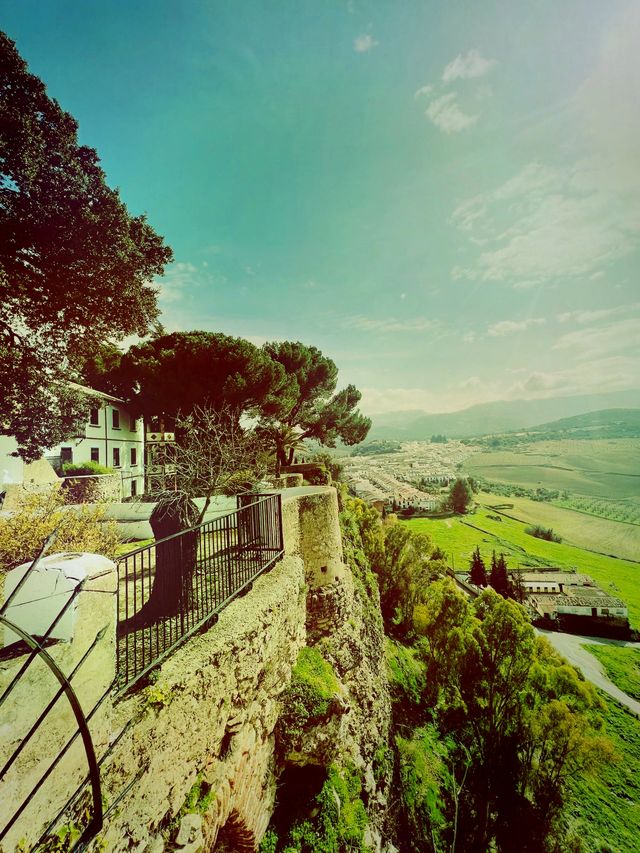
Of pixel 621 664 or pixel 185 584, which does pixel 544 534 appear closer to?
pixel 621 664

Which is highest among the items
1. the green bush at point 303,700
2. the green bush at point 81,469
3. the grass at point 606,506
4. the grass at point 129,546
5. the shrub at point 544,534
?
the green bush at point 81,469

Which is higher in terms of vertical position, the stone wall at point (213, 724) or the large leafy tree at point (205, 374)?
the large leafy tree at point (205, 374)

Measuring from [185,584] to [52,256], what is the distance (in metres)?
7.97

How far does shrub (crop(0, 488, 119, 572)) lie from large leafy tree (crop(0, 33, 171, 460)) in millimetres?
3785

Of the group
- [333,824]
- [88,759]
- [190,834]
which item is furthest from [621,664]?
[88,759]

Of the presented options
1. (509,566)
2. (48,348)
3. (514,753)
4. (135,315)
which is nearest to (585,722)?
(514,753)

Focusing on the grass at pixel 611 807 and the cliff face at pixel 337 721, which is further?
the grass at pixel 611 807

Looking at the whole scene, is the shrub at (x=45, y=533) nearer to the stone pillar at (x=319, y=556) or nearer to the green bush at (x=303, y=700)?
the stone pillar at (x=319, y=556)

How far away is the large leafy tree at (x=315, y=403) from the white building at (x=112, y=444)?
429 inches

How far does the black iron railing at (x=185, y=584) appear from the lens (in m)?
4.12

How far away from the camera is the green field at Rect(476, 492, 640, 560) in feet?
291

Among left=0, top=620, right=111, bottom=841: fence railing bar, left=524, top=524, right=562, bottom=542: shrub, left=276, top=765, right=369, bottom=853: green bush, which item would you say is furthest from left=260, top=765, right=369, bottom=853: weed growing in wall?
left=524, top=524, right=562, bottom=542: shrub

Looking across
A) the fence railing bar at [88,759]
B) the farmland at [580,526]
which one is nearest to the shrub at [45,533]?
the fence railing bar at [88,759]

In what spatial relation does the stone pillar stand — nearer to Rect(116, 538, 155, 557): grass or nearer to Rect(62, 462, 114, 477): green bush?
Rect(116, 538, 155, 557): grass
